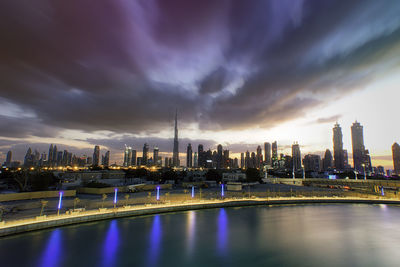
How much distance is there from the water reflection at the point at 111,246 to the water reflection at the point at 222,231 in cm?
1224

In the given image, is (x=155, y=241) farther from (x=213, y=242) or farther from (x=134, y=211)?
(x=134, y=211)

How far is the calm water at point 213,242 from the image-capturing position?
21.7 meters

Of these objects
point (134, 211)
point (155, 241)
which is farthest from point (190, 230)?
point (134, 211)

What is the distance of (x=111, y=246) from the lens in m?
24.5

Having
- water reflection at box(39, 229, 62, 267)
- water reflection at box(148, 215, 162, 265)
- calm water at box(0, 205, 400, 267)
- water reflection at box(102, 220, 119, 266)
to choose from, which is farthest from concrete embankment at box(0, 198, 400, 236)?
water reflection at box(148, 215, 162, 265)

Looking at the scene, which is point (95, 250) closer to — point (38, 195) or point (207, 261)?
point (207, 261)

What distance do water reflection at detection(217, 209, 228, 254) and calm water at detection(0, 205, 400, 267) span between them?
127mm

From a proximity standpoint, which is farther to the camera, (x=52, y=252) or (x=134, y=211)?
(x=134, y=211)

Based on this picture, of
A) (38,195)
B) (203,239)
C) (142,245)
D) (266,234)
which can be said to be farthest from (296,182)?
(38,195)

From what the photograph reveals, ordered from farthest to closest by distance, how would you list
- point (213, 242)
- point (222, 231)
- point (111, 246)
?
point (222, 231) → point (213, 242) → point (111, 246)

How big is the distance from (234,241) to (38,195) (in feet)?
123

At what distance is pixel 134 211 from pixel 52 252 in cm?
1410

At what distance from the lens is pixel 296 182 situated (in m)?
103

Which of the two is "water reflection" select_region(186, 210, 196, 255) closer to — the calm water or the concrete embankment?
the calm water
